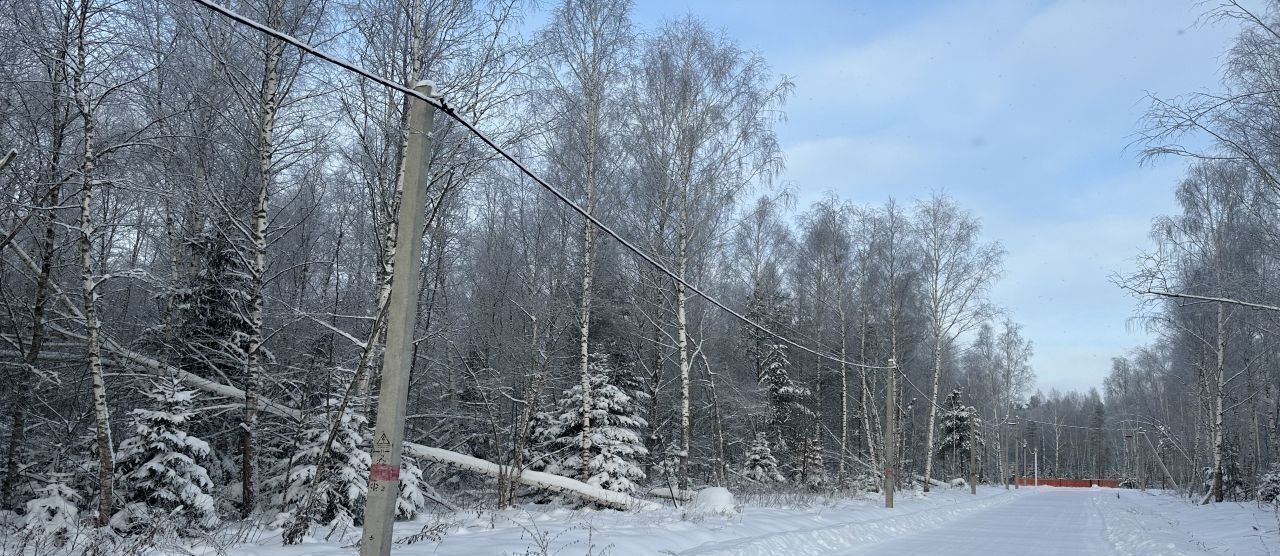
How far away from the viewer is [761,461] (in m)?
30.2

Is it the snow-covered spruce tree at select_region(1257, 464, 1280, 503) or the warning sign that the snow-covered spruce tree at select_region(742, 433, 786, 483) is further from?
the warning sign

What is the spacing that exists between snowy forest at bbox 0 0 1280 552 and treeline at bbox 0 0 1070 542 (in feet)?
0.28

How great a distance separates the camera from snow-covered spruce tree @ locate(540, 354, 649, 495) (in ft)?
51.8

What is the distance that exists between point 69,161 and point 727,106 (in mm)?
13701

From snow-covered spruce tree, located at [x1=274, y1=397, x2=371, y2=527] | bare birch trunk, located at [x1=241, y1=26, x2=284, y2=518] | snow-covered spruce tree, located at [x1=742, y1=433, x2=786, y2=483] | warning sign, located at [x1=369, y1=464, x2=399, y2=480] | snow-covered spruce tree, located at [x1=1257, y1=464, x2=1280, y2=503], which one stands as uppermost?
bare birch trunk, located at [x1=241, y1=26, x2=284, y2=518]

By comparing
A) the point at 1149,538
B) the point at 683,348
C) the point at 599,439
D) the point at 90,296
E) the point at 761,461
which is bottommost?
the point at 761,461

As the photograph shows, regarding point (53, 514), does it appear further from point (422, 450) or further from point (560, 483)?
point (560, 483)

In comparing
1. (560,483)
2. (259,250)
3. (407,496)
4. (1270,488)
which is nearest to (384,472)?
(407,496)

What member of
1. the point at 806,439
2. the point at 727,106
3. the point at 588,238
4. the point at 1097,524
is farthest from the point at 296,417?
the point at 806,439

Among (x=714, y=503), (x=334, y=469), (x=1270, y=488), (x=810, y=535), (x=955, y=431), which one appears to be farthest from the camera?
(x=955, y=431)

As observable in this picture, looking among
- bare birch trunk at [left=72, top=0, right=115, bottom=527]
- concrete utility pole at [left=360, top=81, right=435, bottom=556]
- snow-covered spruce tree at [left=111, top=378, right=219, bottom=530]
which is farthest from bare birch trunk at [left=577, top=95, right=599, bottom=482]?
concrete utility pole at [left=360, top=81, right=435, bottom=556]

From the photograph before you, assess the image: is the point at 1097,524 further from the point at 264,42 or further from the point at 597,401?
the point at 264,42

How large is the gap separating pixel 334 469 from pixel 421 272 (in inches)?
259

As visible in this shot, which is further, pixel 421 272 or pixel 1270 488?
pixel 1270 488
